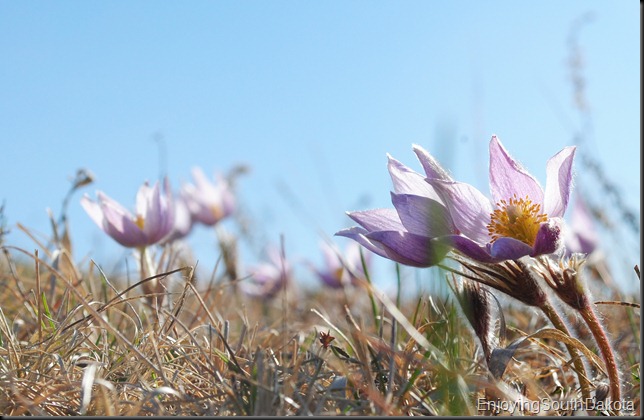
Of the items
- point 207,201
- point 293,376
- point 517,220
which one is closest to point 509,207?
point 517,220

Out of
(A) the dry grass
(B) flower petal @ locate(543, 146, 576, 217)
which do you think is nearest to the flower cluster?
(A) the dry grass

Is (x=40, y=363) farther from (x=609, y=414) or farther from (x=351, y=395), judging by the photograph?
(x=609, y=414)

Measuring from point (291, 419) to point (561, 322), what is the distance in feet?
1.92

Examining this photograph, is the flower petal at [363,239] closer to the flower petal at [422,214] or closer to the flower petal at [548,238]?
the flower petal at [422,214]

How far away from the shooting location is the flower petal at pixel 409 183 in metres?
1.28

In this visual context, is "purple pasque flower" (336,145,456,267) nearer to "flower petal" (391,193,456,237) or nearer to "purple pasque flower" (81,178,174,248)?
"flower petal" (391,193,456,237)

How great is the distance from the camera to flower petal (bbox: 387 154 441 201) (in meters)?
1.28

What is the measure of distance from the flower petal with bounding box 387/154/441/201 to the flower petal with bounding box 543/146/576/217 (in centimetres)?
21

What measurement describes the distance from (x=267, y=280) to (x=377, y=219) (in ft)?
9.07

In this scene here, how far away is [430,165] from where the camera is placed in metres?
1.26

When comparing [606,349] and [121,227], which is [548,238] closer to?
[606,349]

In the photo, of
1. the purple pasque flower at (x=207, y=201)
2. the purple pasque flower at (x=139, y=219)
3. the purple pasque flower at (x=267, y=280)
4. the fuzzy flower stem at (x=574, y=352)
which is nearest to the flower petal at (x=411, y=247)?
the fuzzy flower stem at (x=574, y=352)

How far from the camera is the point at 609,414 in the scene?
1176mm

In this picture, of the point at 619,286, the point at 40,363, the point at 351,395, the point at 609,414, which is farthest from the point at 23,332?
the point at 619,286
